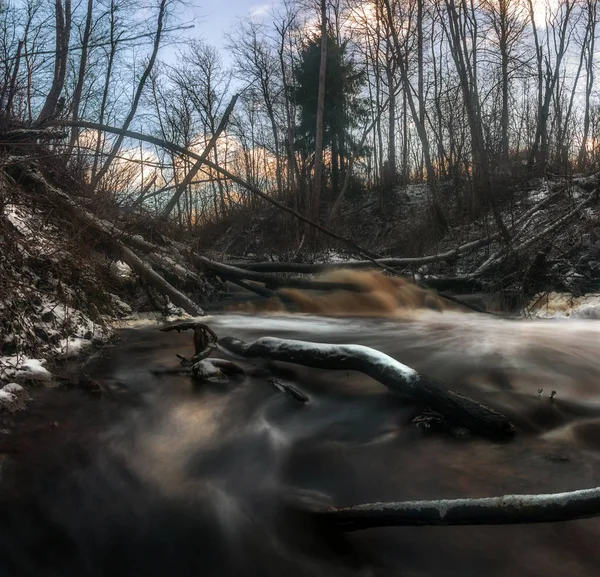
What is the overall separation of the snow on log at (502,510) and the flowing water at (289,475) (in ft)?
0.79

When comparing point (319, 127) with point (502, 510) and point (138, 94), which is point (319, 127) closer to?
point (138, 94)

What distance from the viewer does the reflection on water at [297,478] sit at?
2314 millimetres

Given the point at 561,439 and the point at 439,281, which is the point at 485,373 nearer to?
the point at 561,439

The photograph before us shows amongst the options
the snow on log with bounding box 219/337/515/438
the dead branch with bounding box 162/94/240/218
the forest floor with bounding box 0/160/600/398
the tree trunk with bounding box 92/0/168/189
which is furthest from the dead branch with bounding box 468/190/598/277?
the tree trunk with bounding box 92/0/168/189

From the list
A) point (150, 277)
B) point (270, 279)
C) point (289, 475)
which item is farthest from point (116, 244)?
point (289, 475)

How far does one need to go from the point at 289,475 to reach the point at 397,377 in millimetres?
1156

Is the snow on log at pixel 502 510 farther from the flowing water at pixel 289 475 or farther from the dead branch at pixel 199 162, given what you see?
the dead branch at pixel 199 162

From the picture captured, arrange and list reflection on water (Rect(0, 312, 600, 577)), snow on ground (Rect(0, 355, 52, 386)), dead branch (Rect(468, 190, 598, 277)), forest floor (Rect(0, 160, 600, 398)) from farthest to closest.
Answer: dead branch (Rect(468, 190, 598, 277)) → forest floor (Rect(0, 160, 600, 398)) → snow on ground (Rect(0, 355, 52, 386)) → reflection on water (Rect(0, 312, 600, 577))

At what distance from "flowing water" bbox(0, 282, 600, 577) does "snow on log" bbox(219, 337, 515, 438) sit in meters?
0.14

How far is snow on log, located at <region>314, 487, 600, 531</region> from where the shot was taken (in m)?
1.95

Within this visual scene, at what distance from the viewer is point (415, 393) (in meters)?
3.63

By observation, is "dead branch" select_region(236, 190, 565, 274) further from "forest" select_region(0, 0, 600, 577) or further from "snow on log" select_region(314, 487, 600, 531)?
"snow on log" select_region(314, 487, 600, 531)

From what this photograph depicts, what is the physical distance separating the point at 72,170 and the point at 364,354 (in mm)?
7085

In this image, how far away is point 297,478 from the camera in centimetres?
308
